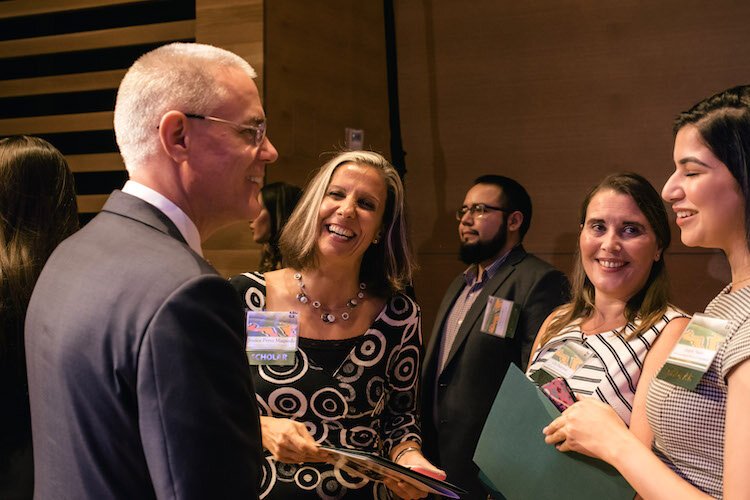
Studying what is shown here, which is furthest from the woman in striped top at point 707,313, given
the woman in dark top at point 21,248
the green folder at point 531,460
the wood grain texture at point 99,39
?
the wood grain texture at point 99,39

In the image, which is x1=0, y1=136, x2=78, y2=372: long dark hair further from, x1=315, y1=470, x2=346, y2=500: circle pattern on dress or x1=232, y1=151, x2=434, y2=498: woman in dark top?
x1=315, y1=470, x2=346, y2=500: circle pattern on dress

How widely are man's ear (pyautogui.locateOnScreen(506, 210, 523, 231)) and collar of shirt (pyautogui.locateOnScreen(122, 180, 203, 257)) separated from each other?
2642mm

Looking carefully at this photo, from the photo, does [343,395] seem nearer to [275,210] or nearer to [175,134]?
[175,134]

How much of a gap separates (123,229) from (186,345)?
0.80 feet

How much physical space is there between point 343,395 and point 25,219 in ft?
3.06

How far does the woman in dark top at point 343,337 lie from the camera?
1928 mm

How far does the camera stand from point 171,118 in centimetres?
119

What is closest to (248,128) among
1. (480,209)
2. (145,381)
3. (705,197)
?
(145,381)

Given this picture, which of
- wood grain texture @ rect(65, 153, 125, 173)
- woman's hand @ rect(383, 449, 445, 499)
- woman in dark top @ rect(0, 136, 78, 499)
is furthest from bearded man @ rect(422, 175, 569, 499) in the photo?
wood grain texture @ rect(65, 153, 125, 173)

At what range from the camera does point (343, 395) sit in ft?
6.63

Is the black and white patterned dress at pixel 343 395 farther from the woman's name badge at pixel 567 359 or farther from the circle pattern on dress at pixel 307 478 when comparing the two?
the woman's name badge at pixel 567 359

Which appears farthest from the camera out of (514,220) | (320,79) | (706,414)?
(320,79)

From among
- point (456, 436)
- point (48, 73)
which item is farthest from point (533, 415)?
point (48, 73)

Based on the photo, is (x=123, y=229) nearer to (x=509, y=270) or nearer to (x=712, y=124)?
(x=712, y=124)
